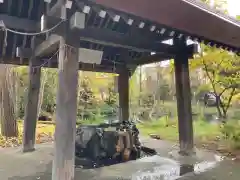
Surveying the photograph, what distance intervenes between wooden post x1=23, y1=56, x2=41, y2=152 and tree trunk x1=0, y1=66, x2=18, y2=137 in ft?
7.63

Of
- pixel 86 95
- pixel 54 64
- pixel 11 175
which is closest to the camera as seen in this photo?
pixel 11 175

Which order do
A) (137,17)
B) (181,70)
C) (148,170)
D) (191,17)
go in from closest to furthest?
(137,17)
(191,17)
(148,170)
(181,70)

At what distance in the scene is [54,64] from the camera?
6891mm

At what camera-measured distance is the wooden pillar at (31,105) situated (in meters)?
6.16

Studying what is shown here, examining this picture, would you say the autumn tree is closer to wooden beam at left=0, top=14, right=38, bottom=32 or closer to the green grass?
the green grass

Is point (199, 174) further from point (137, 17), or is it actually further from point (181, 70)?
point (137, 17)

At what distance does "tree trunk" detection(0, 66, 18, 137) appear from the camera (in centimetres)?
805

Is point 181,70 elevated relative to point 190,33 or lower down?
lower down

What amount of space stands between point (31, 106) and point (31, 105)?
0.09 ft

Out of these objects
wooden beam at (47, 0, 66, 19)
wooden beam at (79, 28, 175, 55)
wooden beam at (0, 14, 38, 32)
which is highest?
wooden beam at (0, 14, 38, 32)

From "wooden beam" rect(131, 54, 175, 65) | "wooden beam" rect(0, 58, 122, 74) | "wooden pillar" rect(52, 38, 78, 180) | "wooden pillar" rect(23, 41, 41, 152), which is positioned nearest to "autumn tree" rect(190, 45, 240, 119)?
"wooden beam" rect(131, 54, 175, 65)

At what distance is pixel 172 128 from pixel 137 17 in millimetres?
8077

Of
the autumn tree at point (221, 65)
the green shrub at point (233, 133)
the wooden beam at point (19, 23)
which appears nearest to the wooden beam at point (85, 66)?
the wooden beam at point (19, 23)

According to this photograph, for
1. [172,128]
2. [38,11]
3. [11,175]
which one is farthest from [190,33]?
[172,128]
